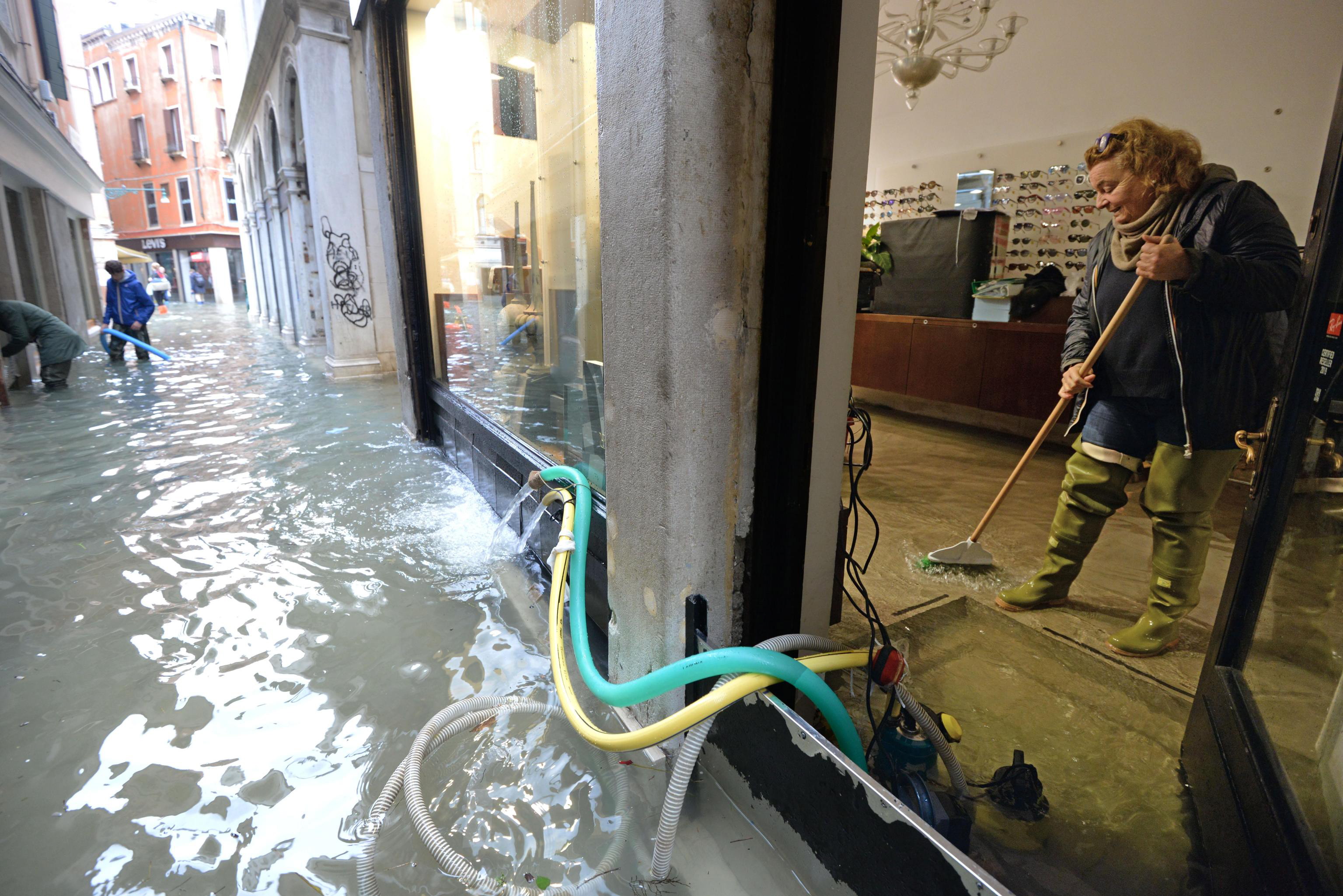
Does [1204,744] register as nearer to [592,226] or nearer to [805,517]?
[805,517]

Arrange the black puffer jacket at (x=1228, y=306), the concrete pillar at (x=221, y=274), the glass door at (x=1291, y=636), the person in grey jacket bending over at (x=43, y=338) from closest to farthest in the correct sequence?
the glass door at (x=1291, y=636), the black puffer jacket at (x=1228, y=306), the person in grey jacket bending over at (x=43, y=338), the concrete pillar at (x=221, y=274)

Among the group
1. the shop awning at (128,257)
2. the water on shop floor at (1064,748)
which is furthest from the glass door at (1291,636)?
the shop awning at (128,257)

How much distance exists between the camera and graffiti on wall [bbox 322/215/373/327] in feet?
32.0

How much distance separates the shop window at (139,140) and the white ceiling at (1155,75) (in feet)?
142

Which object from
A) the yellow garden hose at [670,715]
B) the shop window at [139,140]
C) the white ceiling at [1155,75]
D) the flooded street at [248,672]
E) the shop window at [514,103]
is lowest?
the flooded street at [248,672]

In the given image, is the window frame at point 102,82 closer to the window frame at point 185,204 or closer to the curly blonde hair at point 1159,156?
the window frame at point 185,204

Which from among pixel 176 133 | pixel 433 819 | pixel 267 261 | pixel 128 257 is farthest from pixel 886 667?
pixel 176 133

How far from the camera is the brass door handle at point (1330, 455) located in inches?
59.2

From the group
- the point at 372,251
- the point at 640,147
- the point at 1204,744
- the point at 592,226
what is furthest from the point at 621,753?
the point at 372,251

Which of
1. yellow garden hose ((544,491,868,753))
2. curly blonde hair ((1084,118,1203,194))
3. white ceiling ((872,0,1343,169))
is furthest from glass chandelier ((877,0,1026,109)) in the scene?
yellow garden hose ((544,491,868,753))

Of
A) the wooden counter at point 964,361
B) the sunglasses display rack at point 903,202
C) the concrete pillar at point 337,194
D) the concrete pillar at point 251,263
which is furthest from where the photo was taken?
the concrete pillar at point 251,263

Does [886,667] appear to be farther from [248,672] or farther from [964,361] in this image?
[964,361]

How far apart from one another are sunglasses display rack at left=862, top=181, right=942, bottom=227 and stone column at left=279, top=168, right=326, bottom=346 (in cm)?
857

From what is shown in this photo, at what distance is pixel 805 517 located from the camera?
186 centimetres
